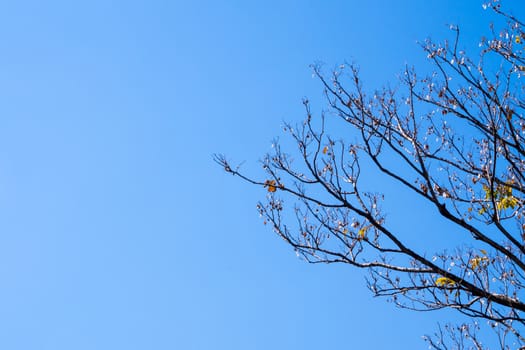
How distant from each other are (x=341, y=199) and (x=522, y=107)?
346 cm

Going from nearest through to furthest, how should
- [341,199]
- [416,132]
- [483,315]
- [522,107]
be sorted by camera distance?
1. [483,315]
2. [341,199]
3. [416,132]
4. [522,107]

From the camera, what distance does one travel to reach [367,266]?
7109mm

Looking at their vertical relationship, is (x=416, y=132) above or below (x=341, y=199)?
above

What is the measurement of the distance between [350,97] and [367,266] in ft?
8.20

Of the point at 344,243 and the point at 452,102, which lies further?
the point at 452,102

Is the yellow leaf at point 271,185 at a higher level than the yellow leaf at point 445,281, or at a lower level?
higher

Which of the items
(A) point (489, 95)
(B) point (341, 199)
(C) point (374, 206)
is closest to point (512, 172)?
(A) point (489, 95)

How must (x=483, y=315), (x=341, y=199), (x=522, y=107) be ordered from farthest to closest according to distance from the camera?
(x=522, y=107) < (x=341, y=199) < (x=483, y=315)

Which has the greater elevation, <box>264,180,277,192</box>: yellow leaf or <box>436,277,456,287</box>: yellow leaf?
<box>264,180,277,192</box>: yellow leaf

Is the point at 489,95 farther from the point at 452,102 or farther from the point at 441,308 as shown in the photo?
the point at 441,308

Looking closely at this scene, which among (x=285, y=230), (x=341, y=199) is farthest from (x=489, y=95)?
(x=285, y=230)

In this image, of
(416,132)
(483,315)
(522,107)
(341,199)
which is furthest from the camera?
(522,107)

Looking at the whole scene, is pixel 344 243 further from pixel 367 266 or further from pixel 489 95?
pixel 489 95

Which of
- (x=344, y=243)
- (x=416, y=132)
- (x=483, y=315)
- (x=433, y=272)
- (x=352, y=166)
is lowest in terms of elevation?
(x=483, y=315)
